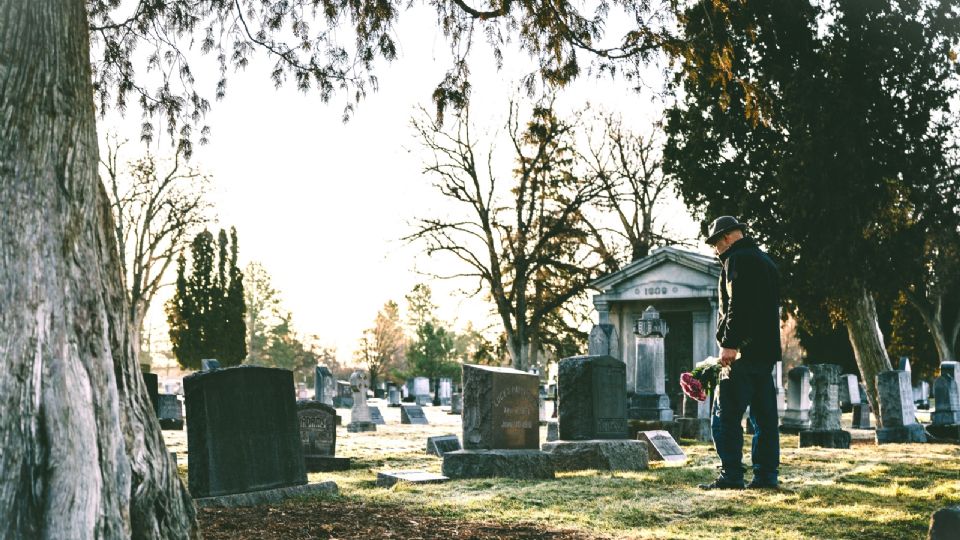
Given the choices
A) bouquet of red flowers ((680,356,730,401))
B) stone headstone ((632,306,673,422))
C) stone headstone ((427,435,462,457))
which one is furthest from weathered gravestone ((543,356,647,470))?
stone headstone ((632,306,673,422))

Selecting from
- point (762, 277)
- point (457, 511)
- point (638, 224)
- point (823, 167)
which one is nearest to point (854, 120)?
point (823, 167)

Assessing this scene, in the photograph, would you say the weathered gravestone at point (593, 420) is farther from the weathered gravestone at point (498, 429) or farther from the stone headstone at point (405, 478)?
the stone headstone at point (405, 478)

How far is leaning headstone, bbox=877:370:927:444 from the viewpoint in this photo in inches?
535

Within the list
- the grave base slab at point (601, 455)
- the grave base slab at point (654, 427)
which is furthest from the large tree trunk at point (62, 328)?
the grave base slab at point (654, 427)

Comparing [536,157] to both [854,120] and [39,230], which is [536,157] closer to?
[854,120]

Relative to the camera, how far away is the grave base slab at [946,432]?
13906 mm

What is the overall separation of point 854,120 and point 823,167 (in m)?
0.98

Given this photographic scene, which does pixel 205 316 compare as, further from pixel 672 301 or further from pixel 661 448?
pixel 661 448

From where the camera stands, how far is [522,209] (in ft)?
101

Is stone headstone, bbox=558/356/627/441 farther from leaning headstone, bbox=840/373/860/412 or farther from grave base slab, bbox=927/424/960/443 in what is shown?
leaning headstone, bbox=840/373/860/412

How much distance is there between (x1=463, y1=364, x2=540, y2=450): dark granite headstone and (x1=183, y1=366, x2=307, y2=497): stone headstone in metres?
2.22

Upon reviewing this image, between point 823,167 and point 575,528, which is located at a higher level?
point 823,167

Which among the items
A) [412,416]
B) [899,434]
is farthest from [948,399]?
[412,416]

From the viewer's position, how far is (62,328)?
11.4 feet
